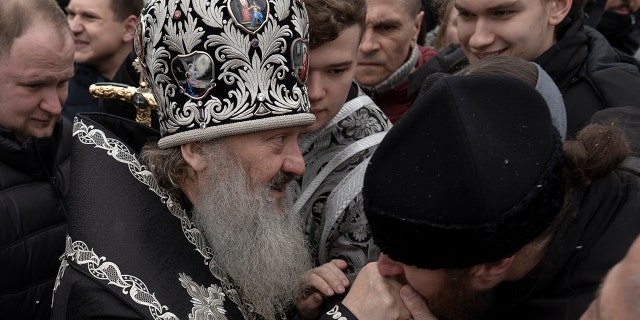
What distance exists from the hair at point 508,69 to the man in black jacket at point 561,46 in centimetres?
110

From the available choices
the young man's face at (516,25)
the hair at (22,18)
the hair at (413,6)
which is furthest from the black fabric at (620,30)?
the hair at (22,18)

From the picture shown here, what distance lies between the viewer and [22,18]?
3.81m

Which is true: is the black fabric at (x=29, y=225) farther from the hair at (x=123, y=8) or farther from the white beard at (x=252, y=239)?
the hair at (x=123, y=8)

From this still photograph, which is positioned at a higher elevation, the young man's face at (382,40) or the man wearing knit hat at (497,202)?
the man wearing knit hat at (497,202)

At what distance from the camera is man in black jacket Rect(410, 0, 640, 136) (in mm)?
3514

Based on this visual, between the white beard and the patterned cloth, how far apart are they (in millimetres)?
190

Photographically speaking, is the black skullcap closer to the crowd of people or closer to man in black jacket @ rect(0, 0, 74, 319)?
the crowd of people

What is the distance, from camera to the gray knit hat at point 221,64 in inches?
105

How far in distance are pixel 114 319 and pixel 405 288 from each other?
863 millimetres

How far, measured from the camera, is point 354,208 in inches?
120

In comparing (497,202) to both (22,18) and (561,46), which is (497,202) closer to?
(561,46)

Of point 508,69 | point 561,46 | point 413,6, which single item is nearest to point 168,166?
point 508,69

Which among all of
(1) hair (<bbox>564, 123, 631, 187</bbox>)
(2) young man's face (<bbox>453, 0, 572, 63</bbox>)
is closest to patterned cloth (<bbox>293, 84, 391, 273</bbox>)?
(2) young man's face (<bbox>453, 0, 572, 63</bbox>)

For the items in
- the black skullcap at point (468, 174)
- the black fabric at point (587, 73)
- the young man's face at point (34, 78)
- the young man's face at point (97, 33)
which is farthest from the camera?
the young man's face at point (97, 33)
